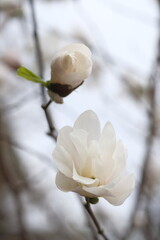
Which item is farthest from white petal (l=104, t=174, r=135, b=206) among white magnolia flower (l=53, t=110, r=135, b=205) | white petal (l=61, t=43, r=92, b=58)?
white petal (l=61, t=43, r=92, b=58)

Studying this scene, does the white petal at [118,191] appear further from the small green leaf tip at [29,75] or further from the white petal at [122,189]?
the small green leaf tip at [29,75]

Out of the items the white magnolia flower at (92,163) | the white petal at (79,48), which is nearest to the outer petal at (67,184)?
the white magnolia flower at (92,163)

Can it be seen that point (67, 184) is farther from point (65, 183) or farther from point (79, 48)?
point (79, 48)

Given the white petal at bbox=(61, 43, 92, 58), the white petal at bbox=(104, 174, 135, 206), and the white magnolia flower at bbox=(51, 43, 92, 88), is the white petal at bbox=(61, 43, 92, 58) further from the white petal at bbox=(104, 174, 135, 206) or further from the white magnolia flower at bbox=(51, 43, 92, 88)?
the white petal at bbox=(104, 174, 135, 206)

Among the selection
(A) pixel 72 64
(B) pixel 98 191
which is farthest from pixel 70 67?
(B) pixel 98 191

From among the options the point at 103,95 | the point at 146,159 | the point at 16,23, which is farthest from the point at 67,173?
the point at 103,95

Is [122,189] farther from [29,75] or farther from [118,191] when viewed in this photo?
[29,75]

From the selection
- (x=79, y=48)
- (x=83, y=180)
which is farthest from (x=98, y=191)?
(x=79, y=48)
